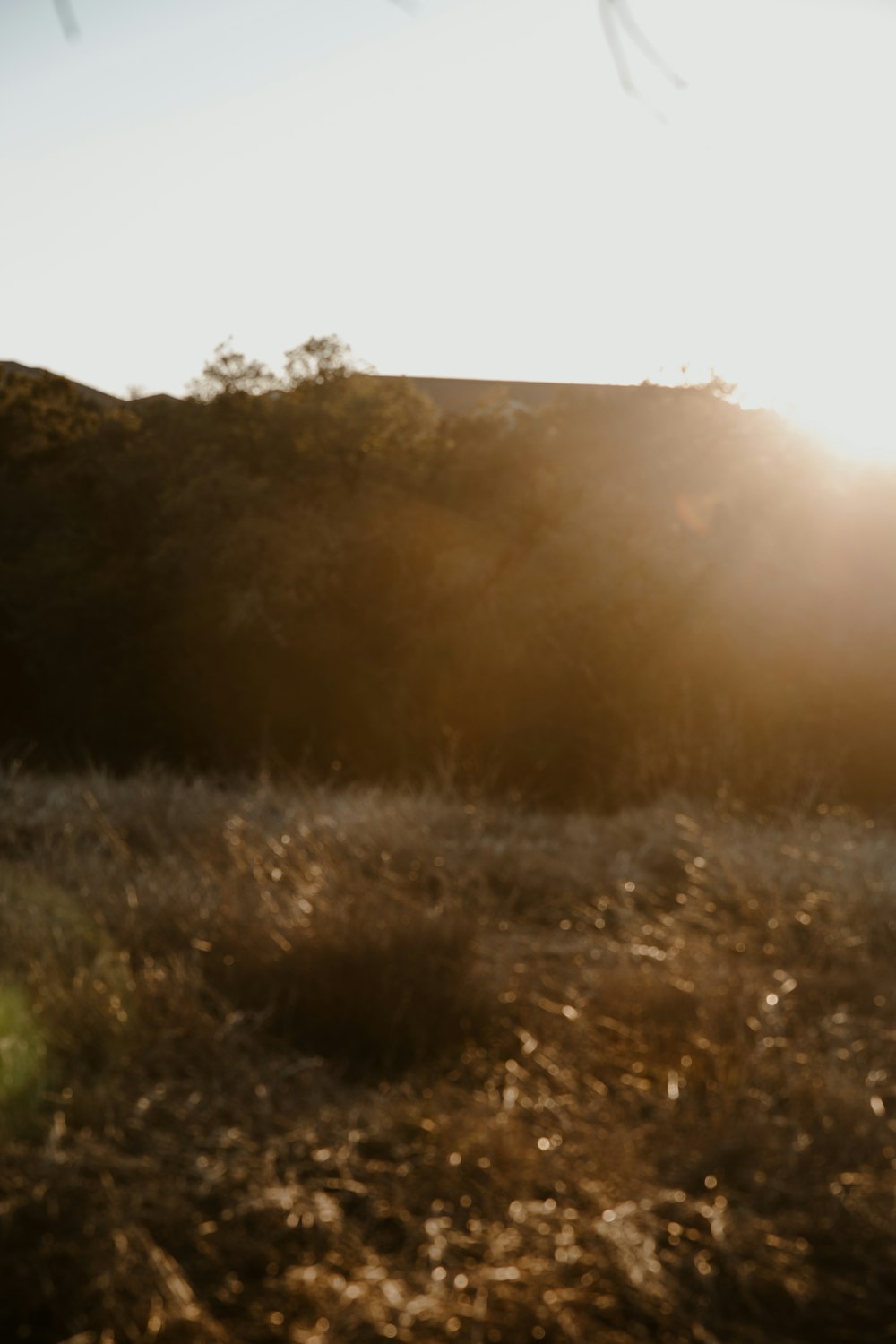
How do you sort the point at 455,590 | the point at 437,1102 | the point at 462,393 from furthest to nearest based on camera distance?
the point at 462,393, the point at 455,590, the point at 437,1102

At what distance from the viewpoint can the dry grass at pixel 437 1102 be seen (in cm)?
305

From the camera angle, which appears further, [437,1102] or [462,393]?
[462,393]

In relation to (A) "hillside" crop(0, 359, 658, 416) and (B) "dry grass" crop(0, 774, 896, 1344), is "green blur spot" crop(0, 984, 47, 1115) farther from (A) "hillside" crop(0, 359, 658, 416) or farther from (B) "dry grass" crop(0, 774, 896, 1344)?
(A) "hillside" crop(0, 359, 658, 416)

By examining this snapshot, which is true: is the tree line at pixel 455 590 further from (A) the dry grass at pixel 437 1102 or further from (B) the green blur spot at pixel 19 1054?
(B) the green blur spot at pixel 19 1054

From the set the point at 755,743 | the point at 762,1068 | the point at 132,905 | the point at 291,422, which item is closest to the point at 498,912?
the point at 132,905

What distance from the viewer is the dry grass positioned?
3051mm

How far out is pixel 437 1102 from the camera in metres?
3.93

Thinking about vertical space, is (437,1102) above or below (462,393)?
below

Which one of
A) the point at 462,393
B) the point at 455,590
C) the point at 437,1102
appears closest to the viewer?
the point at 437,1102

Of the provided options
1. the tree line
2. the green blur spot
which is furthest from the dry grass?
the tree line

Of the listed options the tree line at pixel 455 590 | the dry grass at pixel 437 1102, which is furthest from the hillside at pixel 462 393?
the dry grass at pixel 437 1102

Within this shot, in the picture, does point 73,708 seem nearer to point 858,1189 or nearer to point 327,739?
point 327,739

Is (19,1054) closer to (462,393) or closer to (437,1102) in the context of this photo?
(437,1102)

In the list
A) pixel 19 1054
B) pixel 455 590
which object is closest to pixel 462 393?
pixel 455 590
